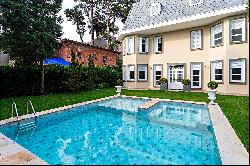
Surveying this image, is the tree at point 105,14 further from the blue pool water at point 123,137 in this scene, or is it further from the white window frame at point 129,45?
the blue pool water at point 123,137

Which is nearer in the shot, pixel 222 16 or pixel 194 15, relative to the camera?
pixel 222 16

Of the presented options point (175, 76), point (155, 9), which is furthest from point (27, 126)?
point (155, 9)

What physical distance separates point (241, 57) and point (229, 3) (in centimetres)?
468

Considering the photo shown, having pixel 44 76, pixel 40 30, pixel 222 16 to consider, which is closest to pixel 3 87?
pixel 44 76

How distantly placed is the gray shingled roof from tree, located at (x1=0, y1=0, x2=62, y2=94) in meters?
10.2

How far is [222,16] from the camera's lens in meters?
18.0

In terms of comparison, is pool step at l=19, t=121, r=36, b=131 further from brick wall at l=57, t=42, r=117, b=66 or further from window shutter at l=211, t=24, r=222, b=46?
brick wall at l=57, t=42, r=117, b=66

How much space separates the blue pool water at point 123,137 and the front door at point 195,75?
8.71m

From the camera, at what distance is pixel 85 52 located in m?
33.4

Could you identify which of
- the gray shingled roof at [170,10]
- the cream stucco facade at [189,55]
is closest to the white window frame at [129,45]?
the cream stucco facade at [189,55]

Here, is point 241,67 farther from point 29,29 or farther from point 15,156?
point 15,156

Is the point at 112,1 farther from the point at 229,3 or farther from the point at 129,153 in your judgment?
the point at 129,153

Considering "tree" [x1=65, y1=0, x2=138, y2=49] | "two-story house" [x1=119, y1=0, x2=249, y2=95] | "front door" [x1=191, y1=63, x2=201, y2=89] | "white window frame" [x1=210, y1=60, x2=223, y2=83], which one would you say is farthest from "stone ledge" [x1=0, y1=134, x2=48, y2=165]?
"tree" [x1=65, y1=0, x2=138, y2=49]

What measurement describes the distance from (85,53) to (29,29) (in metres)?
17.4
